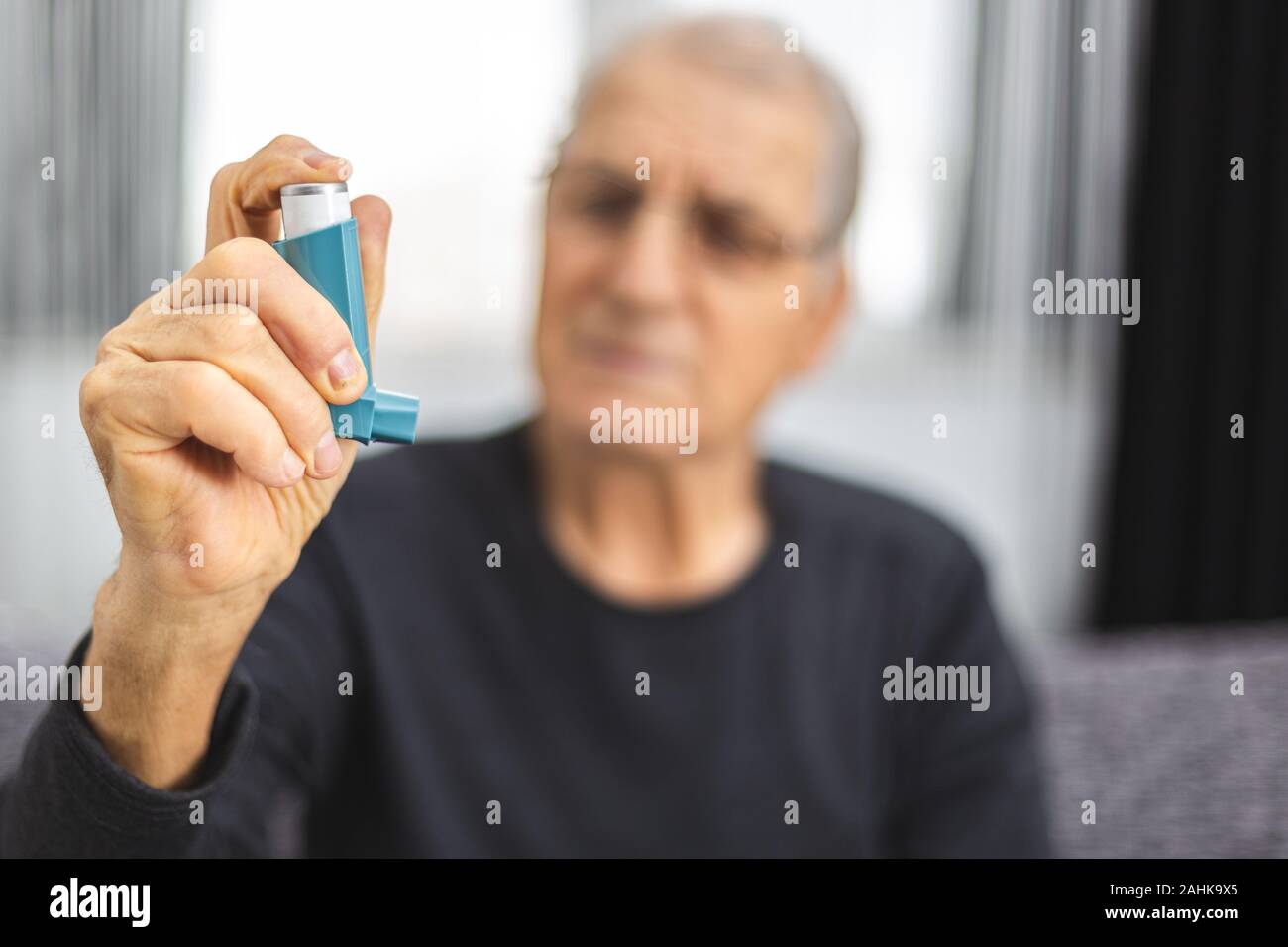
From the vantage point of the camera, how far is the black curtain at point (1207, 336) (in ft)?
6.29

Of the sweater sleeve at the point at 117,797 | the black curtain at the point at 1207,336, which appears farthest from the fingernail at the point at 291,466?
the black curtain at the point at 1207,336

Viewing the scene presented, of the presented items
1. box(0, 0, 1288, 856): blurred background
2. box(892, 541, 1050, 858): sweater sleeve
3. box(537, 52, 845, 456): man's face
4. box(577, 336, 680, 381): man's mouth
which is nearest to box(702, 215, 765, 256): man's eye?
box(537, 52, 845, 456): man's face

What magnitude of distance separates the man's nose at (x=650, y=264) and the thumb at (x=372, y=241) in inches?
17.1

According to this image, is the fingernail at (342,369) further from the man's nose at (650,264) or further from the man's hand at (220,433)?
the man's nose at (650,264)

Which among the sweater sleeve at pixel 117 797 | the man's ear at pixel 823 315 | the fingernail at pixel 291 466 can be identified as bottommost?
the sweater sleeve at pixel 117 797

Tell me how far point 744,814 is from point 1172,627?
156 cm

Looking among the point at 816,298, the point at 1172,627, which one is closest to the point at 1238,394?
the point at 1172,627

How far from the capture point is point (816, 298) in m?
0.95

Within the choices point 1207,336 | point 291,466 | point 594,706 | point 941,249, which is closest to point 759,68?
point 594,706

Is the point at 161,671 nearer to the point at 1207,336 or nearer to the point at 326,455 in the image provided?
the point at 326,455

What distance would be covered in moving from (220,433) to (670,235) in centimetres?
53

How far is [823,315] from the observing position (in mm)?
988

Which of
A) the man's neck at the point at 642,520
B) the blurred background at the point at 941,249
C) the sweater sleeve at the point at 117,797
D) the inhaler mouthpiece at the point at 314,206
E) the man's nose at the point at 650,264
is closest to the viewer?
the inhaler mouthpiece at the point at 314,206
